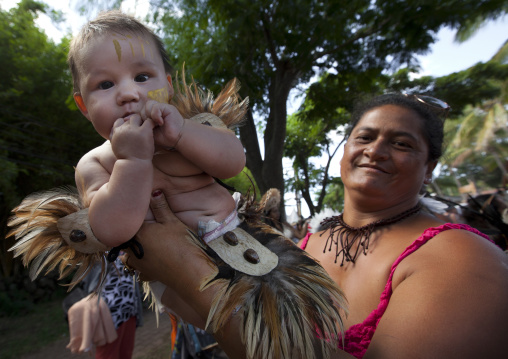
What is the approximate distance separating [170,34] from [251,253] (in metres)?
6.06

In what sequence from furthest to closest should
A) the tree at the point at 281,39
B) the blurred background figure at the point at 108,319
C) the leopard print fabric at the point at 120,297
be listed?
the tree at the point at 281,39, the leopard print fabric at the point at 120,297, the blurred background figure at the point at 108,319

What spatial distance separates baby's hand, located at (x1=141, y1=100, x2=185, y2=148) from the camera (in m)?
1.17

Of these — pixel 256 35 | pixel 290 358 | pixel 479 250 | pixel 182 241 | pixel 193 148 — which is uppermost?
pixel 256 35

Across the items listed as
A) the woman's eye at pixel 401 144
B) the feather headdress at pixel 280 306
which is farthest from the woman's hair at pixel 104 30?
the woman's eye at pixel 401 144

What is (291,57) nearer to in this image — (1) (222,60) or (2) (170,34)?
(1) (222,60)

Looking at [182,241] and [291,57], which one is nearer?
[182,241]

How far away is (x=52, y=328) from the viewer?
25.4 ft

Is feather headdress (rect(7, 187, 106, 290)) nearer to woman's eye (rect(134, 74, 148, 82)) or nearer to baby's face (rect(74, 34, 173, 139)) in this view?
baby's face (rect(74, 34, 173, 139))

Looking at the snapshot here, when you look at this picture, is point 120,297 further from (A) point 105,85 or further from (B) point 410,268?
(B) point 410,268

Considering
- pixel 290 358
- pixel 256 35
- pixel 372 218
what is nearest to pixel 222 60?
pixel 256 35

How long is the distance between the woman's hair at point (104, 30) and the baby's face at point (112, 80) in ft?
0.12

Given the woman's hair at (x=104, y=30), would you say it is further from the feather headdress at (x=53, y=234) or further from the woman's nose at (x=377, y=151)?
the woman's nose at (x=377, y=151)

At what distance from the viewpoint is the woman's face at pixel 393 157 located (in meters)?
1.71

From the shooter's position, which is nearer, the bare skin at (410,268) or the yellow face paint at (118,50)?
the bare skin at (410,268)
